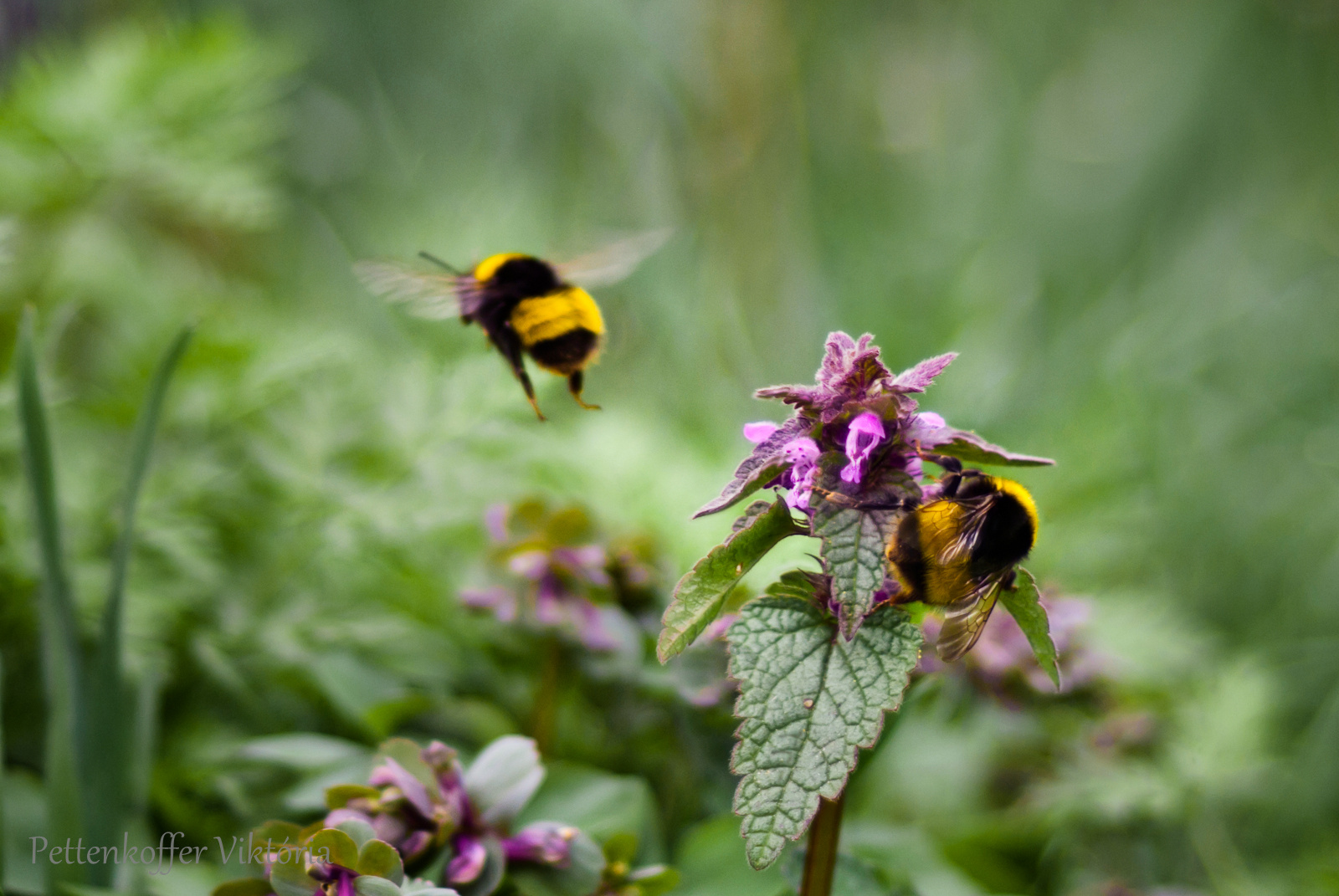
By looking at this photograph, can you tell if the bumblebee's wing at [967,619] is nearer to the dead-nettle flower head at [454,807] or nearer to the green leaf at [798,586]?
the green leaf at [798,586]

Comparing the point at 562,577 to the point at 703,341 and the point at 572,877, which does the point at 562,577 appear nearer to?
the point at 572,877

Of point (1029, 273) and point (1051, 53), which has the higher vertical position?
point (1051, 53)

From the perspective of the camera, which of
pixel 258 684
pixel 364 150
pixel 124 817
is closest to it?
pixel 124 817

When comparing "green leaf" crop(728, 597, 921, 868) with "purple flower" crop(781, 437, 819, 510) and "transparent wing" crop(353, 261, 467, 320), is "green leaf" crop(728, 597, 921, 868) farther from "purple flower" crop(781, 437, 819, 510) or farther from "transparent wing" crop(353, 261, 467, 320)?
"transparent wing" crop(353, 261, 467, 320)

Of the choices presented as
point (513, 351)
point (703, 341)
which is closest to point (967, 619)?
point (513, 351)

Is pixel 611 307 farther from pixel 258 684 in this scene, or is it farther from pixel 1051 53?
pixel 1051 53

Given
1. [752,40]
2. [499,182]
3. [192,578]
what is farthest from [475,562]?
[752,40]

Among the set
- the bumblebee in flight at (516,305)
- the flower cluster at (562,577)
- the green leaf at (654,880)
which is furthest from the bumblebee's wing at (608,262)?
the green leaf at (654,880)

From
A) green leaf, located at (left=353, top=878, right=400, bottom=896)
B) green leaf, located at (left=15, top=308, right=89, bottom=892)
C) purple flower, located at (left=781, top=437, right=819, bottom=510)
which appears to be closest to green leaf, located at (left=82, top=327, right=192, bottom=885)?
green leaf, located at (left=15, top=308, right=89, bottom=892)
